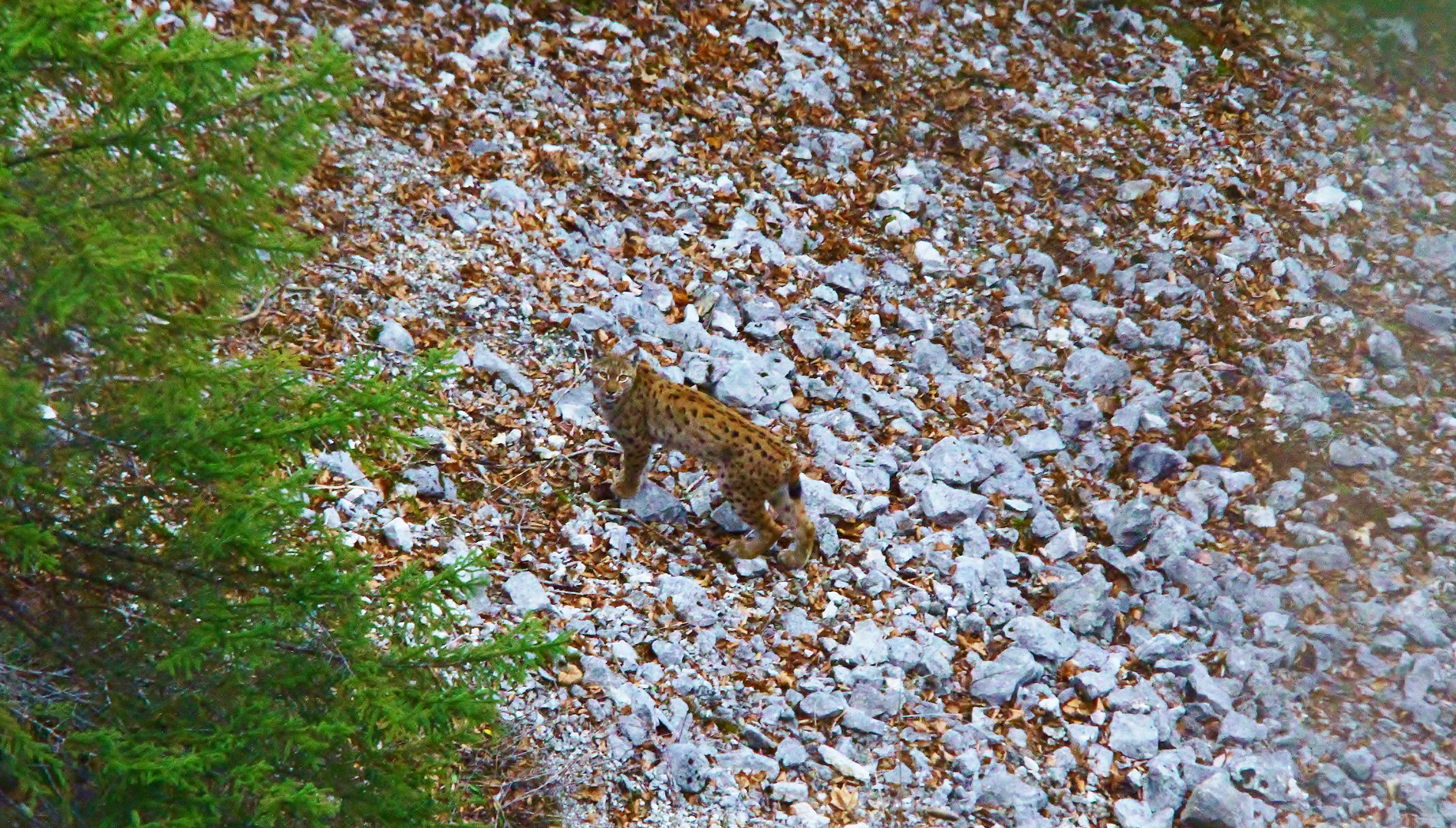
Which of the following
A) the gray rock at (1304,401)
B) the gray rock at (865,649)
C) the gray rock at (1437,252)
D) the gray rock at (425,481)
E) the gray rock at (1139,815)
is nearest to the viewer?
the gray rock at (1139,815)

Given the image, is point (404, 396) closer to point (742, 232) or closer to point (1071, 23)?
point (742, 232)

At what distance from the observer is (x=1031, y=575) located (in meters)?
7.84

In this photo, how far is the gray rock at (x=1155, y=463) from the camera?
8641 mm

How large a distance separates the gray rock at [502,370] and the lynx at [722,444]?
0.79m

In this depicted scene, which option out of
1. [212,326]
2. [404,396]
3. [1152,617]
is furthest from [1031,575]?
[212,326]

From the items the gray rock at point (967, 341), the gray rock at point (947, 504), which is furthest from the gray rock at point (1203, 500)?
the gray rock at point (967, 341)

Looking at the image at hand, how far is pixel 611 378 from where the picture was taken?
7.53m

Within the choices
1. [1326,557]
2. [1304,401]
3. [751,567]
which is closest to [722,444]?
[751,567]

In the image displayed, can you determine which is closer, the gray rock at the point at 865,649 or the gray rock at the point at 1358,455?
the gray rock at the point at 865,649

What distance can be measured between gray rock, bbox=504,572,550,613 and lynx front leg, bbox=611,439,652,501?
38.4 inches

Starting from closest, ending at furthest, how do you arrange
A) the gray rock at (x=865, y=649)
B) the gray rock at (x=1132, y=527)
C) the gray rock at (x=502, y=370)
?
the gray rock at (x=865, y=649) < the gray rock at (x=1132, y=527) < the gray rock at (x=502, y=370)

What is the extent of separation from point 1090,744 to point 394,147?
21.6 ft

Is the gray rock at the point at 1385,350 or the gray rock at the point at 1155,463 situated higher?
the gray rock at the point at 1385,350

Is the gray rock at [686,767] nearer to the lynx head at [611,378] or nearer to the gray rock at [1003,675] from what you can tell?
the gray rock at [1003,675]
